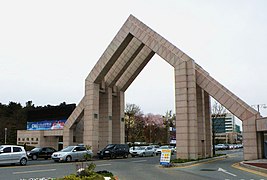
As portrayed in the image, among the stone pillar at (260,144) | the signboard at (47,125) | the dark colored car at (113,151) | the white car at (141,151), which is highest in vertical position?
the signboard at (47,125)

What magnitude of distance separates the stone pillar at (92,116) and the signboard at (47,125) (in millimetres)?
13119

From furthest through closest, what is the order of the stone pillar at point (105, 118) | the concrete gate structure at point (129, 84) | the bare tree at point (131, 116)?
the bare tree at point (131, 116) → the stone pillar at point (105, 118) → the concrete gate structure at point (129, 84)

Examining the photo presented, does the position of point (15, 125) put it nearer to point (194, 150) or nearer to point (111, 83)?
point (111, 83)

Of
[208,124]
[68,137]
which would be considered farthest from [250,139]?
[68,137]

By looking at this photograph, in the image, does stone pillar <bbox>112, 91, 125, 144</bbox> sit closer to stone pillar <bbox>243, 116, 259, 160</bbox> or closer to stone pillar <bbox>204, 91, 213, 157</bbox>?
stone pillar <bbox>204, 91, 213, 157</bbox>

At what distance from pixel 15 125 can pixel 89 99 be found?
44627mm

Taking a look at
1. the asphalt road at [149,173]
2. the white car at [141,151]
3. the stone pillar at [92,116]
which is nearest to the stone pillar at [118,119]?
the white car at [141,151]

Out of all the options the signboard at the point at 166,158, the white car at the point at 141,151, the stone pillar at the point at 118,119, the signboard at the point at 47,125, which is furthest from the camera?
the signboard at the point at 47,125

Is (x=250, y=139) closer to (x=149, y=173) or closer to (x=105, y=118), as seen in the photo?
(x=149, y=173)

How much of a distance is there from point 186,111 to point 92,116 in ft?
40.7

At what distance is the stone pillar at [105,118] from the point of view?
37.7 meters

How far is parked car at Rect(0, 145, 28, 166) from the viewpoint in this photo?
23.5 metres

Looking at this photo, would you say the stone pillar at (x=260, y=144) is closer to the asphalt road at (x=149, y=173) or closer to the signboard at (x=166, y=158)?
the asphalt road at (x=149, y=173)

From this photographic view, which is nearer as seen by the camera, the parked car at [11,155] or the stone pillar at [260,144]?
the parked car at [11,155]
